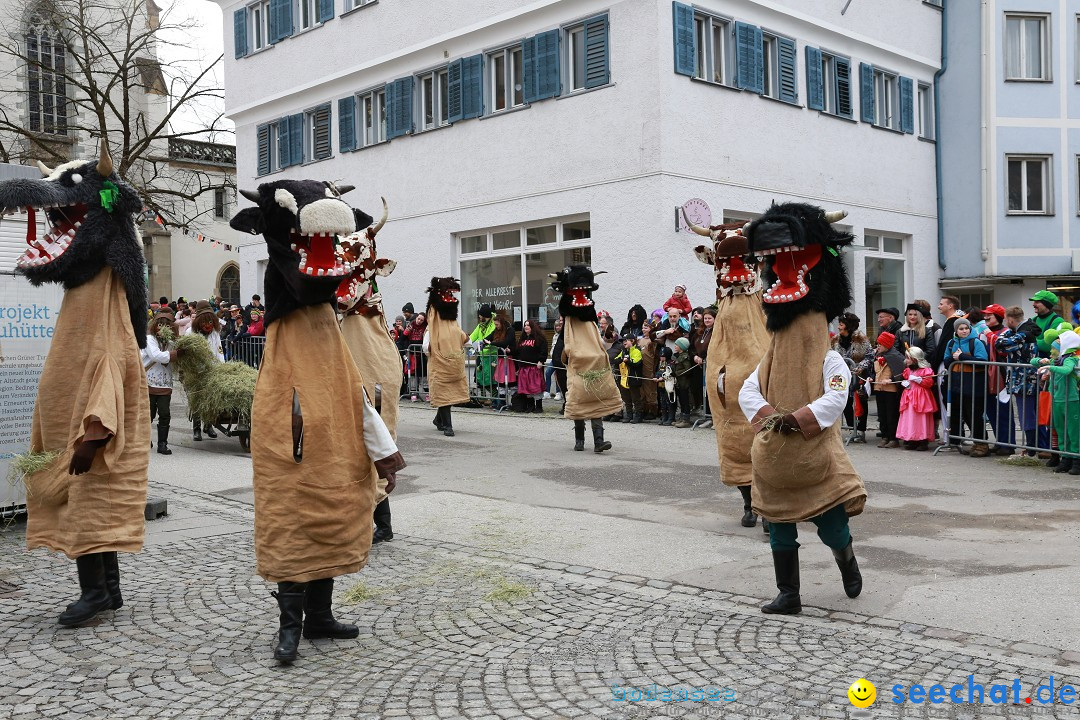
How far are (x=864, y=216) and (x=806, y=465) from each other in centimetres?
1766

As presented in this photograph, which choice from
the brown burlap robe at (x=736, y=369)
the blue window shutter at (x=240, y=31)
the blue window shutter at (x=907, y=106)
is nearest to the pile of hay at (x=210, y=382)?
the brown burlap robe at (x=736, y=369)

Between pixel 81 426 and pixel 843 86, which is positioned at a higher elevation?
pixel 843 86

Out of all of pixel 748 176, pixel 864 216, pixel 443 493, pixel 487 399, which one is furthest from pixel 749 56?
pixel 443 493

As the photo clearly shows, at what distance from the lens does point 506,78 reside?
67.5ft

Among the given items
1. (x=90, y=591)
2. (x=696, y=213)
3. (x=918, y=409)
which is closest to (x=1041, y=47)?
(x=696, y=213)

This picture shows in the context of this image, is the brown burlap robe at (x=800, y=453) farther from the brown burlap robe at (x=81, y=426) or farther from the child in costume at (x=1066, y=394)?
the child in costume at (x=1066, y=394)

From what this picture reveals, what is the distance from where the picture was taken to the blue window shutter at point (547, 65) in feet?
63.2

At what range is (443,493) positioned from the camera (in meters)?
9.58

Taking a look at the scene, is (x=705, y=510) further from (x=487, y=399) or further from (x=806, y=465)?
(x=487, y=399)

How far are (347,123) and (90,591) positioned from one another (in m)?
19.9

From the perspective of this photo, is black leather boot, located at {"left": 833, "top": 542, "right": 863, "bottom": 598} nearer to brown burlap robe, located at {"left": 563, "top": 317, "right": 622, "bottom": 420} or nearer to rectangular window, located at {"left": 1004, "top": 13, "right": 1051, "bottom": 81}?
brown burlap robe, located at {"left": 563, "top": 317, "right": 622, "bottom": 420}

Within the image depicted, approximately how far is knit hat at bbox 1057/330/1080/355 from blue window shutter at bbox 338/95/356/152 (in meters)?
17.2

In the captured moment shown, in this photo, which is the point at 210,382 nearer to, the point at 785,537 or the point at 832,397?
the point at 785,537

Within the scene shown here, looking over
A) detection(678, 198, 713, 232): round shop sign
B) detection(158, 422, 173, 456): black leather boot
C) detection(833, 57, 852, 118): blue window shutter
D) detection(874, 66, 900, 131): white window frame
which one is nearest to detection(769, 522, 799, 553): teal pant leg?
detection(158, 422, 173, 456): black leather boot
